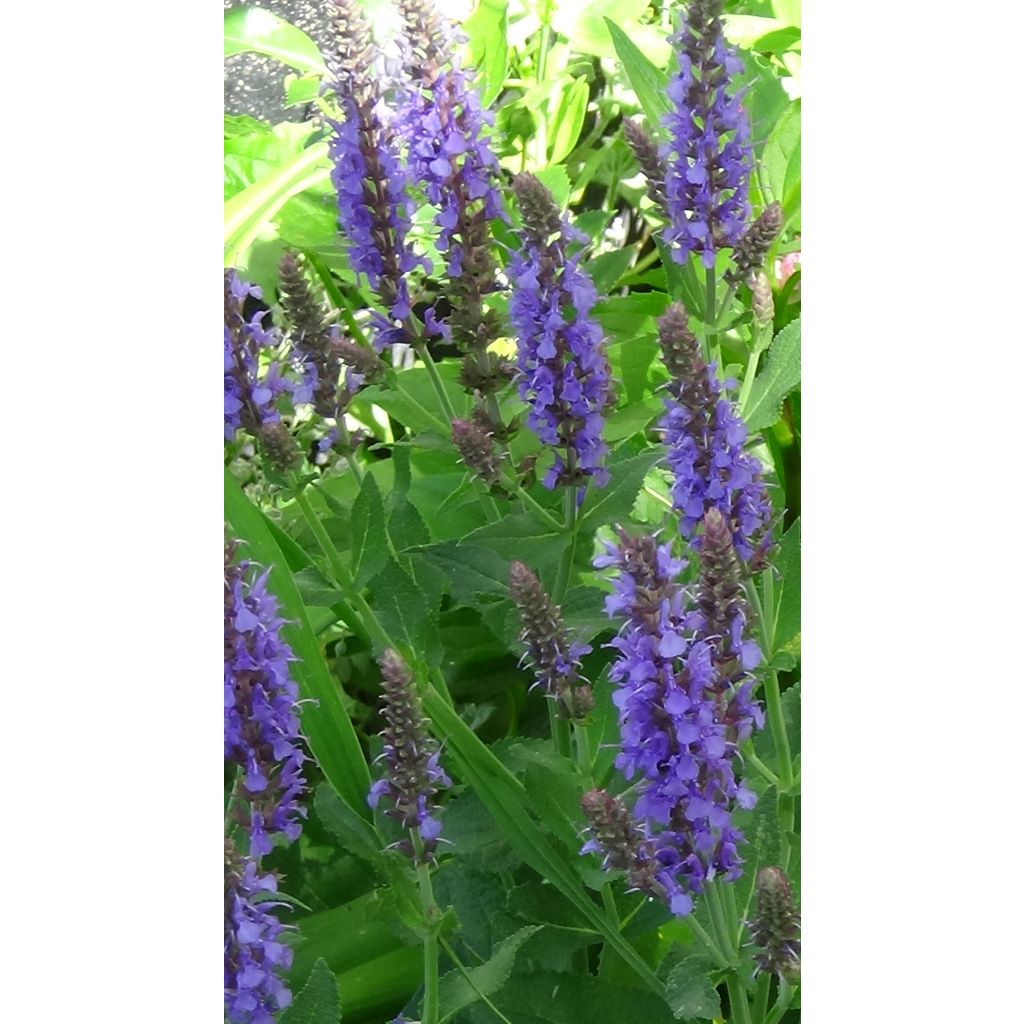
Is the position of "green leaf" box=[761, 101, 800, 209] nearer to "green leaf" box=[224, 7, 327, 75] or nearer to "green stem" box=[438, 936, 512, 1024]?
"green leaf" box=[224, 7, 327, 75]

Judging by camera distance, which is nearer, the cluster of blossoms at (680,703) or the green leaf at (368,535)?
the cluster of blossoms at (680,703)

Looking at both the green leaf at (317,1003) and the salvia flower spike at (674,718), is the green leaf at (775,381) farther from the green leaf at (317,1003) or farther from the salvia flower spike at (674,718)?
the green leaf at (317,1003)

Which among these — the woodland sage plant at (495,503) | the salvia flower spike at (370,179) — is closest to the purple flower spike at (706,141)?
the woodland sage plant at (495,503)

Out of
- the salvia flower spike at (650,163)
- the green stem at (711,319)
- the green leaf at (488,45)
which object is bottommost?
the green stem at (711,319)

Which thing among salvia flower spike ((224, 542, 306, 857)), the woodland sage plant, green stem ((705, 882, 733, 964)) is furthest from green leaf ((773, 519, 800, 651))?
salvia flower spike ((224, 542, 306, 857))

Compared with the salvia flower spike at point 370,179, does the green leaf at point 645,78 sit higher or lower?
higher

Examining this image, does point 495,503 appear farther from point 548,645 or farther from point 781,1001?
point 781,1001
